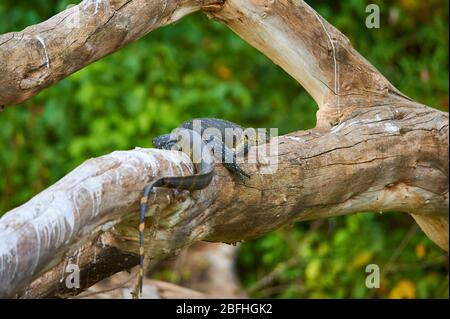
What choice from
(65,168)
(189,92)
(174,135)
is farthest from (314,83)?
(65,168)

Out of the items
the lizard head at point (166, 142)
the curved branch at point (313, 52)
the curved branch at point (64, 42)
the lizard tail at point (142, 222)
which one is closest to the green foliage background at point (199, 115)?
the curved branch at point (313, 52)

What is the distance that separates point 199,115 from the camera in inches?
258

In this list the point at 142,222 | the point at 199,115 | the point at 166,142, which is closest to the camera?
the point at 142,222

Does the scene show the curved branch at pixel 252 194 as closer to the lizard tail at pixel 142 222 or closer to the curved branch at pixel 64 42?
the lizard tail at pixel 142 222

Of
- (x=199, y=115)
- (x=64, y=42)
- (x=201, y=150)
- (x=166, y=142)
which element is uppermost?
(x=199, y=115)

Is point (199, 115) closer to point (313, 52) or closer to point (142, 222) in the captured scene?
point (313, 52)

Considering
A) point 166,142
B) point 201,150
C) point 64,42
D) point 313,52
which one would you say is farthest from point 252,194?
point 64,42

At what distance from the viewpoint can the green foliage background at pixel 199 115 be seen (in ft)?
20.6

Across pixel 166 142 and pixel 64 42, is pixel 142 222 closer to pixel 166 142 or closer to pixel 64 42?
pixel 166 142

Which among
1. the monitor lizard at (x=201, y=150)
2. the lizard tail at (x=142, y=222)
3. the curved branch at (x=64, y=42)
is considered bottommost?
the lizard tail at (x=142, y=222)

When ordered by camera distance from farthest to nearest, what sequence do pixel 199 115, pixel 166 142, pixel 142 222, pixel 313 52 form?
pixel 199 115 < pixel 313 52 < pixel 166 142 < pixel 142 222

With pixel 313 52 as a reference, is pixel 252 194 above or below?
below

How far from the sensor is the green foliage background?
628 centimetres

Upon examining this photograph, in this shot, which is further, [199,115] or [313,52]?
[199,115]
